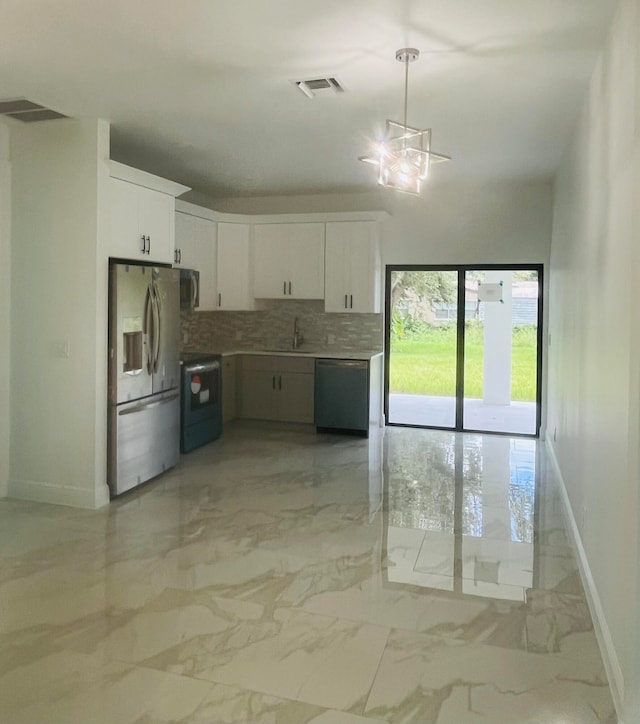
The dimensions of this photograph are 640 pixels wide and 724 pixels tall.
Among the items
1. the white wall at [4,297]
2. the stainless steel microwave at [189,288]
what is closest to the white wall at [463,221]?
the stainless steel microwave at [189,288]

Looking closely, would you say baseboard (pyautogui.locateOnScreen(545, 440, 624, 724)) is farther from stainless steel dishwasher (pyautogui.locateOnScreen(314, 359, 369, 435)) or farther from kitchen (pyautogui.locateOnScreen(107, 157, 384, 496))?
kitchen (pyautogui.locateOnScreen(107, 157, 384, 496))

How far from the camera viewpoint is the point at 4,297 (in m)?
4.69

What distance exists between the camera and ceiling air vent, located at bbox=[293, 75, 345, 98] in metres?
3.73

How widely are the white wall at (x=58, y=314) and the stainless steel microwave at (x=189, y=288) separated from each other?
194 cm

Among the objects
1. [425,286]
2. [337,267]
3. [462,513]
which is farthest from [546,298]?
[462,513]

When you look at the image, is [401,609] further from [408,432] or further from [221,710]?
[408,432]

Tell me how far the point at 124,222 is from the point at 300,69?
190 centimetres

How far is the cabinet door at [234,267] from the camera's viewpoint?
289 inches

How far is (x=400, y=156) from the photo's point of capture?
3285 millimetres

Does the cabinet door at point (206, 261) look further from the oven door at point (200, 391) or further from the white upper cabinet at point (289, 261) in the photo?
the oven door at point (200, 391)

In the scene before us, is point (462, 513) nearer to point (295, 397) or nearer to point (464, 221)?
point (295, 397)

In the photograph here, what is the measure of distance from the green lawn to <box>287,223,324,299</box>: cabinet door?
3.91 ft

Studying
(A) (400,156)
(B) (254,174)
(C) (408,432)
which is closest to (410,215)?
(B) (254,174)

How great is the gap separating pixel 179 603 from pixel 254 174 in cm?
450
